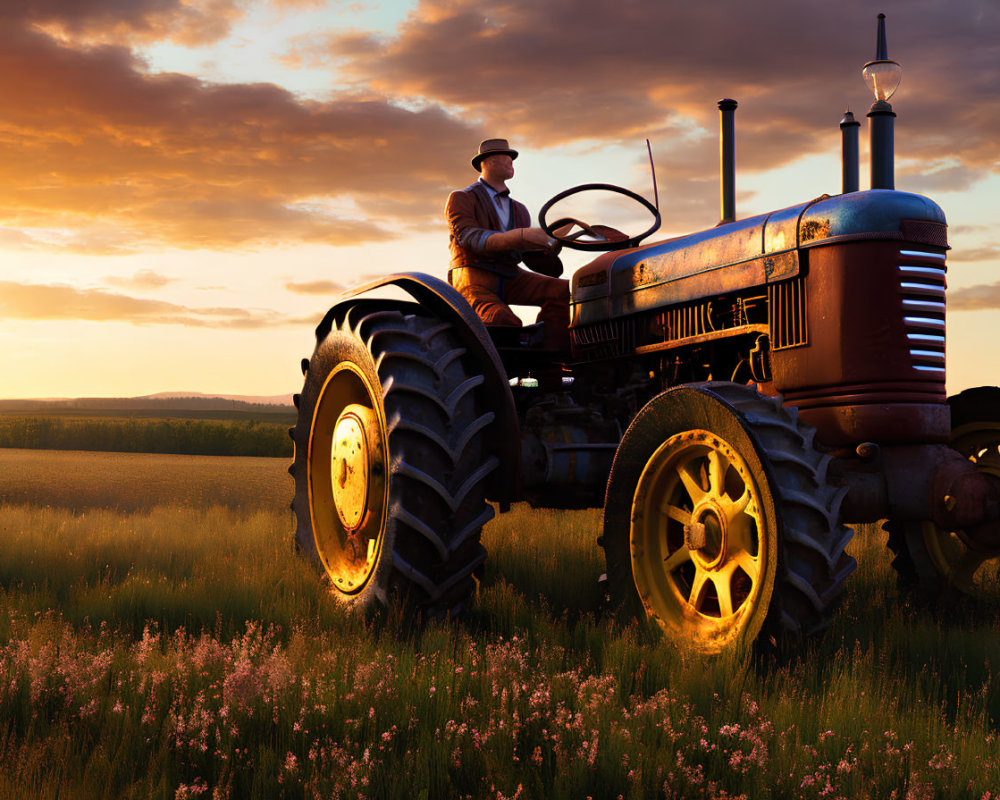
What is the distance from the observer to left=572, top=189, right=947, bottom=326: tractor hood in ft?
12.9

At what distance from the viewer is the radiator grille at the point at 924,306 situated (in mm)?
3975

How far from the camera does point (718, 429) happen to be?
356 centimetres

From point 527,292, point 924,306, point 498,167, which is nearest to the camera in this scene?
point 924,306

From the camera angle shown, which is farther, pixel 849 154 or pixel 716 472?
pixel 849 154

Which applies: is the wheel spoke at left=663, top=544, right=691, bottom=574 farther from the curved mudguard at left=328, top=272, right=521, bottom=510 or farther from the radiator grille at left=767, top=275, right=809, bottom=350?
the radiator grille at left=767, top=275, right=809, bottom=350

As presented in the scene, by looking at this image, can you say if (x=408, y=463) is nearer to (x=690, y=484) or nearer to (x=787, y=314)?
(x=690, y=484)

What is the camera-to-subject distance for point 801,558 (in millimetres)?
3277

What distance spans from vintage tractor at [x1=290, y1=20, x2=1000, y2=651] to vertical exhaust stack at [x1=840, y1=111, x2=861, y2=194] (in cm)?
1

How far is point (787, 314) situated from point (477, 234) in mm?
2143

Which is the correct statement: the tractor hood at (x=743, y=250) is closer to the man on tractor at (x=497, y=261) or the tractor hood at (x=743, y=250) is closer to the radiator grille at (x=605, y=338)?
the radiator grille at (x=605, y=338)

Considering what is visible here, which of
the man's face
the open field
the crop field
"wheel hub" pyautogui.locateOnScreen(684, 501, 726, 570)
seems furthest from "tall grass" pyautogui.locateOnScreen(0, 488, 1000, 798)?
the open field

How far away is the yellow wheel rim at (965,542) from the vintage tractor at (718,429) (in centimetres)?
1

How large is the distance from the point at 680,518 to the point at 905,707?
3.59 ft

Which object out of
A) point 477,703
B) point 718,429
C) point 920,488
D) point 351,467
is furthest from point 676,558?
point 351,467
